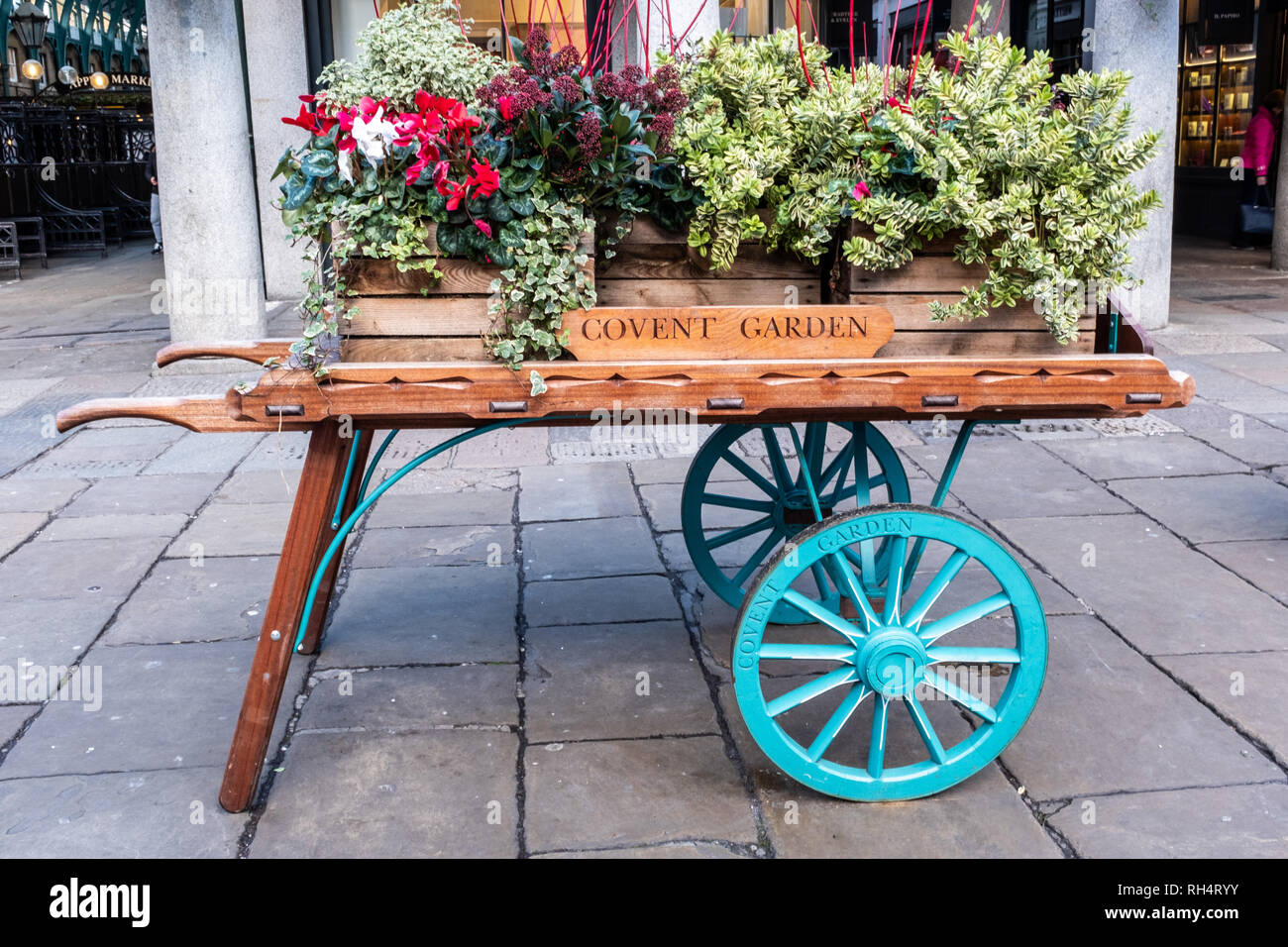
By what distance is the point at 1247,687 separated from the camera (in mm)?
3104

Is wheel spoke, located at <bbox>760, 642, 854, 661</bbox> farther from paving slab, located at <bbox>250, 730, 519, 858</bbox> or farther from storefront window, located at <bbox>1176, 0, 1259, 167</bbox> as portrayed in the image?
storefront window, located at <bbox>1176, 0, 1259, 167</bbox>

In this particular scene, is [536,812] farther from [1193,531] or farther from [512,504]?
[1193,531]

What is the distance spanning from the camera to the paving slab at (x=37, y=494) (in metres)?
4.87

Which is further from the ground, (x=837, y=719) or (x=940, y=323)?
(x=940, y=323)

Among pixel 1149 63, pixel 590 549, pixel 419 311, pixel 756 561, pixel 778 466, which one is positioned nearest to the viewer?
pixel 419 311

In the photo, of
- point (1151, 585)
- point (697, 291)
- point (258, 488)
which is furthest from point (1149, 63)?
point (697, 291)

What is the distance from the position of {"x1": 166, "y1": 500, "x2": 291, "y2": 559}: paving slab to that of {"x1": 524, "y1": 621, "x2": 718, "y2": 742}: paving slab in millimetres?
Result: 1353

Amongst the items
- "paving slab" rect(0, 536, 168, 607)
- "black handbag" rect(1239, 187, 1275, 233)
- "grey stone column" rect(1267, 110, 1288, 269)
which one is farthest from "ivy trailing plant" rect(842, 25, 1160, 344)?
"black handbag" rect(1239, 187, 1275, 233)

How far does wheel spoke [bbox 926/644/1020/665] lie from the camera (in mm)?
2484

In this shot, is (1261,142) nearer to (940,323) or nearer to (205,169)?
(205,169)

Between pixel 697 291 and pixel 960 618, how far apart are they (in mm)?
885

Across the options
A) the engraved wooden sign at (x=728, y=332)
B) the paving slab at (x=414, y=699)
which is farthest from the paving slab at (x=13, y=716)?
the engraved wooden sign at (x=728, y=332)

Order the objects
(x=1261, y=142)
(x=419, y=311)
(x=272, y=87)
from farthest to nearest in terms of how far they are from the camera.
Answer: (x=1261, y=142), (x=272, y=87), (x=419, y=311)

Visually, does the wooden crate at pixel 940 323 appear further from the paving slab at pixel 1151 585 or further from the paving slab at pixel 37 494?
the paving slab at pixel 37 494
